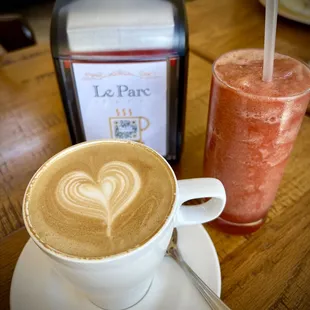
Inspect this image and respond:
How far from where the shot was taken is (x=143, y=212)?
0.40 metres

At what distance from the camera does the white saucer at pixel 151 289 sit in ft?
1.45

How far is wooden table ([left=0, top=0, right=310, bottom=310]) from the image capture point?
47cm

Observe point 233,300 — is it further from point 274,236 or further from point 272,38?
point 272,38

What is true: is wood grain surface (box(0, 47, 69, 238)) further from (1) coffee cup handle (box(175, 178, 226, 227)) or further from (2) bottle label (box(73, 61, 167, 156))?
(1) coffee cup handle (box(175, 178, 226, 227))

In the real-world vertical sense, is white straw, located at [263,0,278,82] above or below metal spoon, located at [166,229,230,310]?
above

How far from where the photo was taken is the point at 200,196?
1.36ft

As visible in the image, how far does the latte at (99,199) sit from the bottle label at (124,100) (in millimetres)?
107

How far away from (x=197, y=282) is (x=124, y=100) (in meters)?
0.30

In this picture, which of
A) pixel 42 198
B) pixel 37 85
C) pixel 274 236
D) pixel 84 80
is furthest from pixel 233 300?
pixel 37 85

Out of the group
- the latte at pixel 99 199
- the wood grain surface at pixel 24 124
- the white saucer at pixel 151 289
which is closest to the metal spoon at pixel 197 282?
the white saucer at pixel 151 289

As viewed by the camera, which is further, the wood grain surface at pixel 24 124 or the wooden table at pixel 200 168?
the wood grain surface at pixel 24 124

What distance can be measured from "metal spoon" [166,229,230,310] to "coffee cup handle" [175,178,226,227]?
6 cm

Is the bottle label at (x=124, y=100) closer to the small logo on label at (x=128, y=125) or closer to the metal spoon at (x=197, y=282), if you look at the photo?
the small logo on label at (x=128, y=125)

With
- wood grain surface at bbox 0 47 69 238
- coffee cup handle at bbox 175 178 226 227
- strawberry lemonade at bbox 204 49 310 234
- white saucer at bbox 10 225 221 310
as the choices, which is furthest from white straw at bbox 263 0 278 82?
wood grain surface at bbox 0 47 69 238
